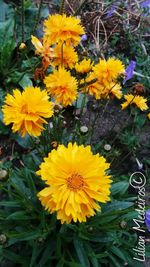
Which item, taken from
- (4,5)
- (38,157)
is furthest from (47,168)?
(4,5)

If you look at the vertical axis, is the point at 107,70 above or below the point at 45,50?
below

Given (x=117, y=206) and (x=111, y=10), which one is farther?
(x=111, y=10)

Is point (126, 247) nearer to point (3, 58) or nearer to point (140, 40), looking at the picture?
point (3, 58)

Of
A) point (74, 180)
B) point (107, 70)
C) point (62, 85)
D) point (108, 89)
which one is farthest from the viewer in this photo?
point (108, 89)

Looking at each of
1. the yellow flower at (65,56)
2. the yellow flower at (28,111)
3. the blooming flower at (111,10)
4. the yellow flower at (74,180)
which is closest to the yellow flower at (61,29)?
the yellow flower at (65,56)

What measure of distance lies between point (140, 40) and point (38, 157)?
1.62 m

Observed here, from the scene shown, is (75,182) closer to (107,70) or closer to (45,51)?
(107,70)

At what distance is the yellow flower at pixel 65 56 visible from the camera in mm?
2152

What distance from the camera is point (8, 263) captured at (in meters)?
2.29

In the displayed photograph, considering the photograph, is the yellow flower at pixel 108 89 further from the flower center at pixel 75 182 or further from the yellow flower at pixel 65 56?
the flower center at pixel 75 182

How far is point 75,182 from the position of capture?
158 centimetres

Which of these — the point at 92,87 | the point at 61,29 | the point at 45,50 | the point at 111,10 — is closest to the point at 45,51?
the point at 45,50

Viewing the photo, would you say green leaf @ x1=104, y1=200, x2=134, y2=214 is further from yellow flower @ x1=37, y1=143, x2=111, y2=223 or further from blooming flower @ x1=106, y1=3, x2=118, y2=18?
blooming flower @ x1=106, y1=3, x2=118, y2=18

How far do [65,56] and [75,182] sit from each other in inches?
31.7
